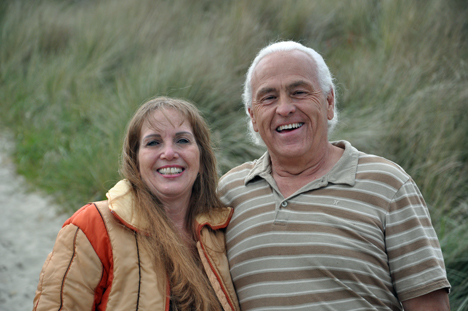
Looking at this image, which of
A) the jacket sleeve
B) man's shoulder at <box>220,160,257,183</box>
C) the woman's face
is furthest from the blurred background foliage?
the jacket sleeve

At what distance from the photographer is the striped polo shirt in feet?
6.91

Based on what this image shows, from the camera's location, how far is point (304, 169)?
2.59m

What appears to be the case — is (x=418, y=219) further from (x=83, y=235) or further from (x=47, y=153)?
(x=47, y=153)

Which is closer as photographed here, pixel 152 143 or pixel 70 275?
pixel 70 275

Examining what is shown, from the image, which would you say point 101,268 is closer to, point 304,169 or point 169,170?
point 169,170

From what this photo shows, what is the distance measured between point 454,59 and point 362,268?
4652 mm

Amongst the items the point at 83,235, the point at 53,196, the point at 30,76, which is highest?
the point at 30,76

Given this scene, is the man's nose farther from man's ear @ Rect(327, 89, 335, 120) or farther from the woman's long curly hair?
the woman's long curly hair

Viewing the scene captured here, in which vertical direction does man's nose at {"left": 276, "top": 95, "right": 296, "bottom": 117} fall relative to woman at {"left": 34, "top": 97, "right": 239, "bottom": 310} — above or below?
above

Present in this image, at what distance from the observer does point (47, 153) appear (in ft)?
17.5

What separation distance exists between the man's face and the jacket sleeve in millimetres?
1227

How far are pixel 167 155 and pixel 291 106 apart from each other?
792mm

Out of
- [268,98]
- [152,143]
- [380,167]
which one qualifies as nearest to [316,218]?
[380,167]

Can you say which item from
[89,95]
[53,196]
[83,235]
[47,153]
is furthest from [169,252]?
[89,95]
